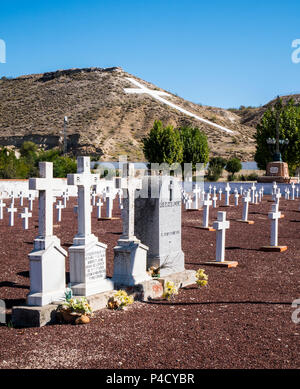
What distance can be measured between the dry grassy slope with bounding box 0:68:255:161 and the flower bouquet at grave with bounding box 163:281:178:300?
6060 cm

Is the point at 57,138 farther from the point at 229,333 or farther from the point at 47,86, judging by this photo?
the point at 229,333

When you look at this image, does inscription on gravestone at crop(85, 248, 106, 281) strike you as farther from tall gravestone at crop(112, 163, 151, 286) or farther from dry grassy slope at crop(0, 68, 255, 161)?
dry grassy slope at crop(0, 68, 255, 161)

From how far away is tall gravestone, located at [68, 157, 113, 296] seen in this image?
5.75 meters

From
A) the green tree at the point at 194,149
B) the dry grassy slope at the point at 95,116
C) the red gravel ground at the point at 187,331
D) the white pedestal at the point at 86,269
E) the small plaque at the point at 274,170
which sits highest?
the dry grassy slope at the point at 95,116

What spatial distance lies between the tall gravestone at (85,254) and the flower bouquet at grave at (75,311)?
1.62ft

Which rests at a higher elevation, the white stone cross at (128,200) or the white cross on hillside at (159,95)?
the white cross on hillside at (159,95)

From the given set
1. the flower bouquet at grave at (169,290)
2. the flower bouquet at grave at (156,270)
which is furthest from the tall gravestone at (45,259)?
the flower bouquet at grave at (156,270)

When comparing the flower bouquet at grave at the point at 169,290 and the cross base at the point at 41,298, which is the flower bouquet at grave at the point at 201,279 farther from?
the cross base at the point at 41,298

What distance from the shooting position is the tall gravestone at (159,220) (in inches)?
274

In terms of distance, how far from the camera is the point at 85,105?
3401 inches

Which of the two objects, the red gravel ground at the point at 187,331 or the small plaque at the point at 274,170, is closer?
the red gravel ground at the point at 187,331

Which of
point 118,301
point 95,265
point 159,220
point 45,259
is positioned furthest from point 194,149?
point 45,259

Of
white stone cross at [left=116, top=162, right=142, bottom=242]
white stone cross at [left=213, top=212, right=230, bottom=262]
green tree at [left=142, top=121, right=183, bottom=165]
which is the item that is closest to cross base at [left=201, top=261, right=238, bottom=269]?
white stone cross at [left=213, top=212, right=230, bottom=262]
